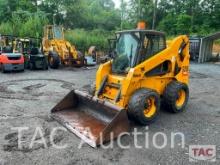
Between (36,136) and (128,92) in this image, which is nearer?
(36,136)

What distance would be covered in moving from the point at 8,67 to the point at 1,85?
3084mm

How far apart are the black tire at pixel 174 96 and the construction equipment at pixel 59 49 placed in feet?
30.4

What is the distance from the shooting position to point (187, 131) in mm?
5703

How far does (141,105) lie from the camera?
554 cm

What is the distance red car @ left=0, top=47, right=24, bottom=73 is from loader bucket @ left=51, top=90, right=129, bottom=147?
7.40m

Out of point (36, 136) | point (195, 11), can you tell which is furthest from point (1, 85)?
point (195, 11)

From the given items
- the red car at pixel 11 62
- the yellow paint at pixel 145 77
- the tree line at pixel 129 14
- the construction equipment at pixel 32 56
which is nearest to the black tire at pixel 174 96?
the yellow paint at pixel 145 77

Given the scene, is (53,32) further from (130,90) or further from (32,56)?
(130,90)

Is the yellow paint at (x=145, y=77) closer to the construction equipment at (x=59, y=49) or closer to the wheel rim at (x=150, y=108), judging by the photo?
the wheel rim at (x=150, y=108)

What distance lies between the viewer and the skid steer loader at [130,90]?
5461 mm

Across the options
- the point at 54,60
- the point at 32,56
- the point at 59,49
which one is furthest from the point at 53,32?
the point at 32,56

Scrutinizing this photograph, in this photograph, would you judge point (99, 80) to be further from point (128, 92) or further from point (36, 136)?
point (36, 136)

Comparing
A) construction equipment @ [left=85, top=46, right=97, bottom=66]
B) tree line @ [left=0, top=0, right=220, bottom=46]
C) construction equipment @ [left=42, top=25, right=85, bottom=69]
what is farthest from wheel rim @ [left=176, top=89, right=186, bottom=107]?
tree line @ [left=0, top=0, right=220, bottom=46]

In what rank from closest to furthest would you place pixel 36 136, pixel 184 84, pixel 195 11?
pixel 36 136 < pixel 184 84 < pixel 195 11
